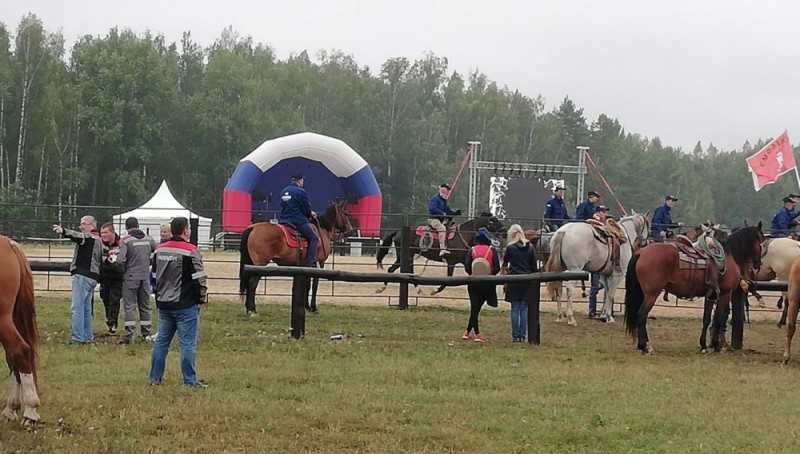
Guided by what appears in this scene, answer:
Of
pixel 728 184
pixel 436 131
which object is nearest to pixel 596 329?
pixel 436 131

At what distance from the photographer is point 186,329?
29.8ft

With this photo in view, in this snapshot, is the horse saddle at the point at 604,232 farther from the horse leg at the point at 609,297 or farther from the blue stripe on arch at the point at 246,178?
the blue stripe on arch at the point at 246,178

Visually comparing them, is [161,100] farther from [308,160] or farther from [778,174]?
[778,174]

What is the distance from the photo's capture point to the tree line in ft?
164

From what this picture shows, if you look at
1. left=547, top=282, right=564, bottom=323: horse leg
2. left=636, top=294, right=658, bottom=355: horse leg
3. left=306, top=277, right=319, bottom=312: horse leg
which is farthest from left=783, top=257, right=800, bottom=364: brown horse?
left=306, top=277, right=319, bottom=312: horse leg

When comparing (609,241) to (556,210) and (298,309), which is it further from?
(298,309)

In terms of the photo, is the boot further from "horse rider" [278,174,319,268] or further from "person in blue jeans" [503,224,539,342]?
"horse rider" [278,174,319,268]

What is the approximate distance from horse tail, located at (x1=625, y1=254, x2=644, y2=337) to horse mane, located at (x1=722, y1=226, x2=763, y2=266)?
5.57 feet

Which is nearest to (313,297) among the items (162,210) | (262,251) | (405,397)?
(262,251)

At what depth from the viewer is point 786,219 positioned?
2061 cm

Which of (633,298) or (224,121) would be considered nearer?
(633,298)

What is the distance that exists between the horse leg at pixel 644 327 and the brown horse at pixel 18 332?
8.09 meters

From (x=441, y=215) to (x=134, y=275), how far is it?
8.81 meters

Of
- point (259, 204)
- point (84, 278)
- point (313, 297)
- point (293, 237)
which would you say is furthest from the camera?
point (259, 204)
